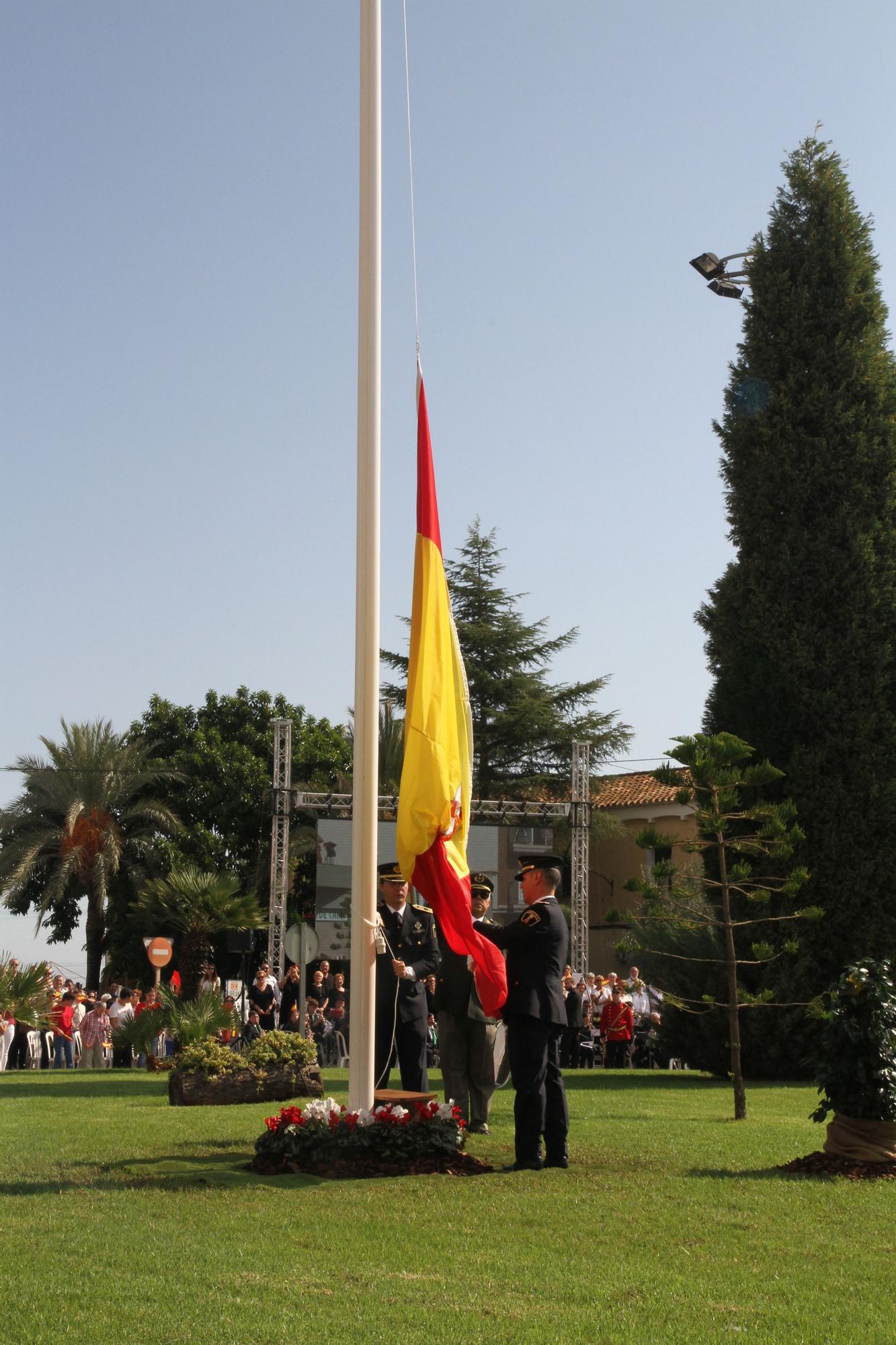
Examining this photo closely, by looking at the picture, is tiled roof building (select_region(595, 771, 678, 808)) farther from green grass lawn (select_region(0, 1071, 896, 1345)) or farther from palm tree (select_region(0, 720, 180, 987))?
green grass lawn (select_region(0, 1071, 896, 1345))

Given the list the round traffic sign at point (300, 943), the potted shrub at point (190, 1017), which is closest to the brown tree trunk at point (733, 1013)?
the potted shrub at point (190, 1017)

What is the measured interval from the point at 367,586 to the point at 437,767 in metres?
1.33

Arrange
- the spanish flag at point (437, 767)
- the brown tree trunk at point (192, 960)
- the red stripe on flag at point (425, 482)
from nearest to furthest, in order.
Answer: the spanish flag at point (437, 767) → the red stripe on flag at point (425, 482) → the brown tree trunk at point (192, 960)

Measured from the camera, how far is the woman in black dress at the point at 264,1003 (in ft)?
76.5

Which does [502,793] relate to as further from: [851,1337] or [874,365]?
[851,1337]

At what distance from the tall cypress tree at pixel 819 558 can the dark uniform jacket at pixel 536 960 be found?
1137cm

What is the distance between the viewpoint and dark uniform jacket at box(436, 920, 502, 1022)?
34.7 feet

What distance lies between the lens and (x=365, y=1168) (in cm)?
847

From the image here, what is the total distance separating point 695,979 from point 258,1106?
885cm

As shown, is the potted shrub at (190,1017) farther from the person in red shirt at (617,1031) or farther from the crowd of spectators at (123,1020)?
the person in red shirt at (617,1031)

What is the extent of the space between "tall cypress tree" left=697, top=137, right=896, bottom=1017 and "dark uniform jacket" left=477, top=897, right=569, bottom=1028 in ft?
37.3

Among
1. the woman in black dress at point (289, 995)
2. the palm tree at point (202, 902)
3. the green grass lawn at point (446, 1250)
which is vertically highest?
the palm tree at point (202, 902)

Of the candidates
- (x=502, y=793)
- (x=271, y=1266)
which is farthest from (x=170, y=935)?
(x=271, y=1266)

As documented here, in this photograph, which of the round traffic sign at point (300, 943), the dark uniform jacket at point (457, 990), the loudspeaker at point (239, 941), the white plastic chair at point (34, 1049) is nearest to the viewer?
the dark uniform jacket at point (457, 990)
